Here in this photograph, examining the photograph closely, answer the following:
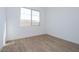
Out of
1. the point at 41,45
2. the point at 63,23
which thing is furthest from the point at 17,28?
the point at 63,23

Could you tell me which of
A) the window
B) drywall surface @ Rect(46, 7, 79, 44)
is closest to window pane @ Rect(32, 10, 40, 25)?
the window

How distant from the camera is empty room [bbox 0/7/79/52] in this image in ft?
4.05

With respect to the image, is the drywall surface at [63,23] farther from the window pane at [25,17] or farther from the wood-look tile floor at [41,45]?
the window pane at [25,17]

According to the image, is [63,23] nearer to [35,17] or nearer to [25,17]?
[35,17]

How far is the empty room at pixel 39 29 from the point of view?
1.23 meters

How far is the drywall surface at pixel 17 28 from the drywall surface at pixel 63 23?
4.6 inches

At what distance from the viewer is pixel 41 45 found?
133 cm

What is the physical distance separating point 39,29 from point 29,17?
0.22 metres

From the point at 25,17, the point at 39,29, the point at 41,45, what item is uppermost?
the point at 25,17

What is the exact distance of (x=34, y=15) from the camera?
4.38 feet
